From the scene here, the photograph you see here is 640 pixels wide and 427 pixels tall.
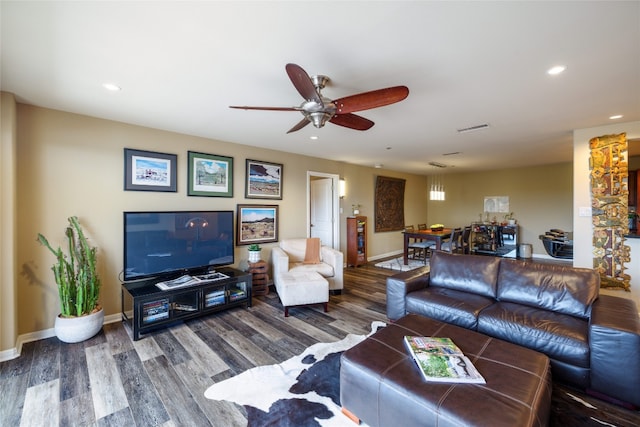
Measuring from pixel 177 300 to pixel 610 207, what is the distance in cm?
541

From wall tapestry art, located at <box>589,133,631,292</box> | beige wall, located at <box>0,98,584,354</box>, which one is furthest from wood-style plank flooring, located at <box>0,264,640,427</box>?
wall tapestry art, located at <box>589,133,631,292</box>

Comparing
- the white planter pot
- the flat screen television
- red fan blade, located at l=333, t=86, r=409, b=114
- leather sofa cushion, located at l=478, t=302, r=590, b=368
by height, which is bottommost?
the white planter pot

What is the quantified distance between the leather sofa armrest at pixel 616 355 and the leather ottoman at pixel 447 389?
0.54 m

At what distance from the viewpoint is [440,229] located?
612 cm

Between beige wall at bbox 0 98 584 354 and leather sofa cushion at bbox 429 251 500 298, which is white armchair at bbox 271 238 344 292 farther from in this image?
leather sofa cushion at bbox 429 251 500 298

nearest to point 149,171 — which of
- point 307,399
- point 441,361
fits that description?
point 307,399

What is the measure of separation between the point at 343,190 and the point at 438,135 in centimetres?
243

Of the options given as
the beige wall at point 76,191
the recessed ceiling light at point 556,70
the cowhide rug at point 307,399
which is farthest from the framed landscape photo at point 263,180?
the recessed ceiling light at point 556,70

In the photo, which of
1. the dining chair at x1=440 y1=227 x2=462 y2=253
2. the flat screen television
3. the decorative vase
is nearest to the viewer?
the flat screen television

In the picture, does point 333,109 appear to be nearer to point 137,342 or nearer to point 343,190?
point 137,342

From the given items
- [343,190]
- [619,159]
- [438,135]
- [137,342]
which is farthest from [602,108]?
[137,342]

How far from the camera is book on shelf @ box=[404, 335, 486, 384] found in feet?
4.53

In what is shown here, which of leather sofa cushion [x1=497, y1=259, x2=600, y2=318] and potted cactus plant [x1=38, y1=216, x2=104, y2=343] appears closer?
leather sofa cushion [x1=497, y1=259, x2=600, y2=318]

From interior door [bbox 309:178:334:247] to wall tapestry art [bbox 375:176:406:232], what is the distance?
1.64 m
